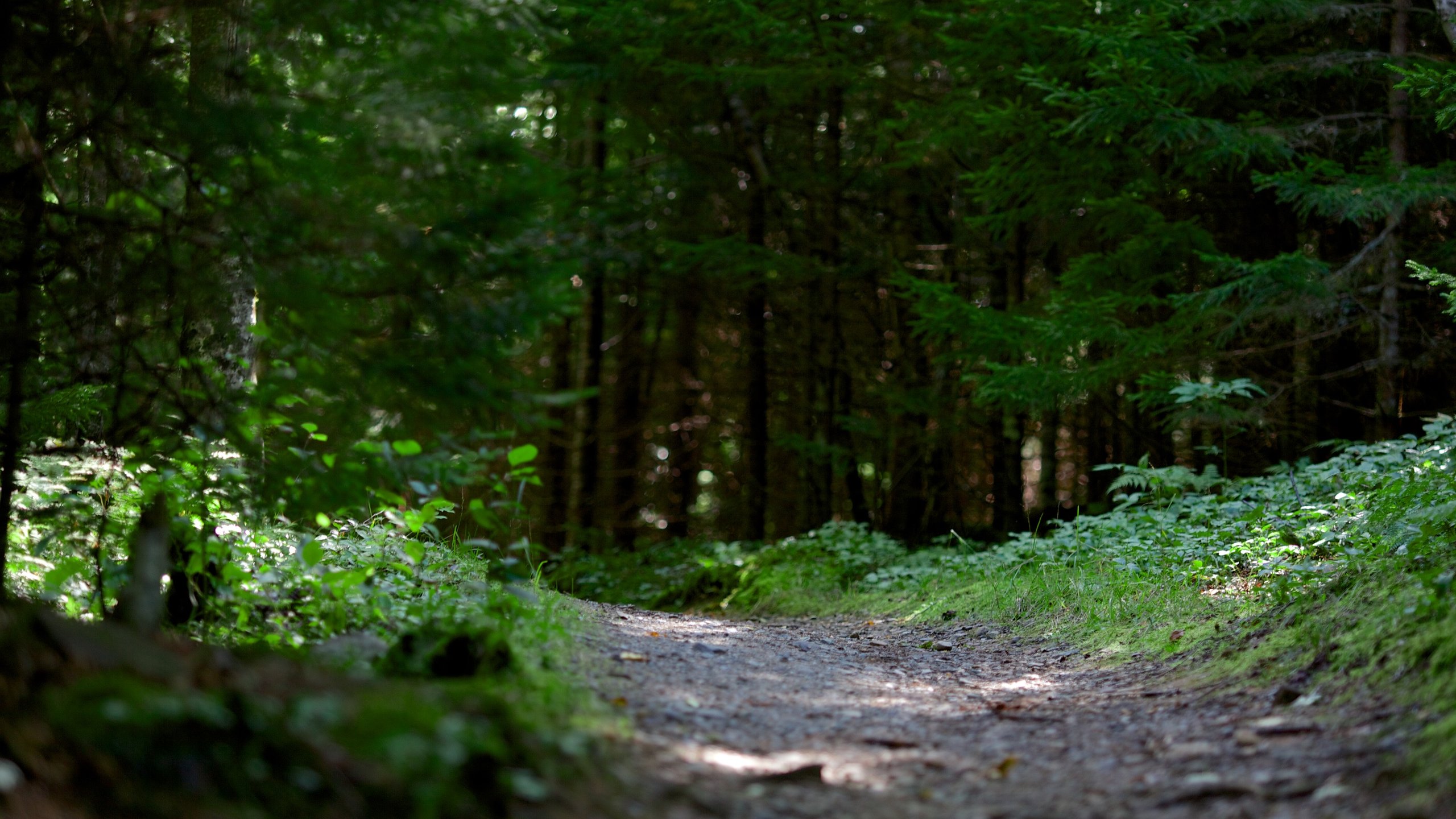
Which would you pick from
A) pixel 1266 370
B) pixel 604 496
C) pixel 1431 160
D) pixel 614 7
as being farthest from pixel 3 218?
pixel 604 496

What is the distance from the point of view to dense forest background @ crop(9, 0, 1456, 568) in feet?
12.5

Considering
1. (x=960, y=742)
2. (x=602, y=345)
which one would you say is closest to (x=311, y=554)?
(x=960, y=742)

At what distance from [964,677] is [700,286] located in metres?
12.1

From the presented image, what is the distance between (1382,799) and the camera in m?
2.66

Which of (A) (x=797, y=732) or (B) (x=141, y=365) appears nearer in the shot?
(A) (x=797, y=732)

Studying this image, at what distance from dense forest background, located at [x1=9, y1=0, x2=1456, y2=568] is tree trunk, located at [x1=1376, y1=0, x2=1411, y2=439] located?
5cm

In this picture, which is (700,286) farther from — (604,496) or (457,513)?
(457,513)

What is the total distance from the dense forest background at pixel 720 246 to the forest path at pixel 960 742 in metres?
1.33

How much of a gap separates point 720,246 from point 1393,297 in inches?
286

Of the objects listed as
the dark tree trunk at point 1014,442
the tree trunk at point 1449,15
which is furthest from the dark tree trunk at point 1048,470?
the tree trunk at point 1449,15

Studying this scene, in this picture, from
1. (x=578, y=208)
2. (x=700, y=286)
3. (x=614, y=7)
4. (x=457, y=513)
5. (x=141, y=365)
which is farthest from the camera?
(x=700, y=286)

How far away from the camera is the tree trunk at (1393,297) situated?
877 cm

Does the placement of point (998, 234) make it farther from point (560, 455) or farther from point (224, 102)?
point (560, 455)

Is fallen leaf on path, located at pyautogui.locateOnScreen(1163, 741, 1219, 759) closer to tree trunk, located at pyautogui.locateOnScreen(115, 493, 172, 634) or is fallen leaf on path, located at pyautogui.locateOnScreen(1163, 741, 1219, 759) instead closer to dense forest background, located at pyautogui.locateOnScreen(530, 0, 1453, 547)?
tree trunk, located at pyautogui.locateOnScreen(115, 493, 172, 634)
